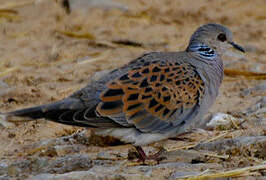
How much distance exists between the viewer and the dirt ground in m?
5.32

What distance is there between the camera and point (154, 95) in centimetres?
452

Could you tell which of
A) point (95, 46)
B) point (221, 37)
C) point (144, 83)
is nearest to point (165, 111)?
point (144, 83)

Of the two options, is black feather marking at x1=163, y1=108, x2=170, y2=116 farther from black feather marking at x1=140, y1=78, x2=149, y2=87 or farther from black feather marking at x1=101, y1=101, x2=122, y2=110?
black feather marking at x1=101, y1=101, x2=122, y2=110

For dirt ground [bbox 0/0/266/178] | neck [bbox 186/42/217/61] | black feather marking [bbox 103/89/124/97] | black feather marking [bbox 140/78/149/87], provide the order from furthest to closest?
1. dirt ground [bbox 0/0/266/178]
2. neck [bbox 186/42/217/61]
3. black feather marking [bbox 140/78/149/87]
4. black feather marking [bbox 103/89/124/97]

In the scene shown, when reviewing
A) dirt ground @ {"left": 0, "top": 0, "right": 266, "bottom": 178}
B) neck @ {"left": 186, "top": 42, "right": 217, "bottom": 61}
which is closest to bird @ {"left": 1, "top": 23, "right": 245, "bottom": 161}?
neck @ {"left": 186, "top": 42, "right": 217, "bottom": 61}

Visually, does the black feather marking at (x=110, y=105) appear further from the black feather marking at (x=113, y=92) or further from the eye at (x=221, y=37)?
the eye at (x=221, y=37)

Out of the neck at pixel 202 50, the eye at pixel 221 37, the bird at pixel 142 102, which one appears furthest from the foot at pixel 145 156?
the eye at pixel 221 37

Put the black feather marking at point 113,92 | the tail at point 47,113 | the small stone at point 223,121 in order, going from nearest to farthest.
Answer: the tail at point 47,113 → the black feather marking at point 113,92 → the small stone at point 223,121

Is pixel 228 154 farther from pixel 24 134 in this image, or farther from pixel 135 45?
pixel 135 45

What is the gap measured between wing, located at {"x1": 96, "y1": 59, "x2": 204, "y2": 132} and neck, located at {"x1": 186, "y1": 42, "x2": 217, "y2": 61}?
0.44 m

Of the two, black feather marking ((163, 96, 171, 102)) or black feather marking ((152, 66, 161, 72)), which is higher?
black feather marking ((152, 66, 161, 72))

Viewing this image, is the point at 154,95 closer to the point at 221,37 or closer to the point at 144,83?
the point at 144,83

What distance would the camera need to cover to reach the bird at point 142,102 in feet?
14.1

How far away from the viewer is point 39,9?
29.1 ft
